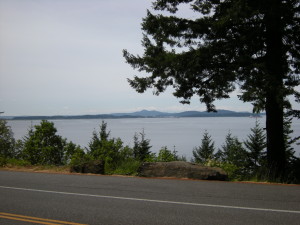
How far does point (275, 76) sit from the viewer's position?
10.7 meters

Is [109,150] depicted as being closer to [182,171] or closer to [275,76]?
[182,171]

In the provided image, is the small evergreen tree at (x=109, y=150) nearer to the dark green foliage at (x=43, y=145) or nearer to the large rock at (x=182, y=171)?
the large rock at (x=182, y=171)

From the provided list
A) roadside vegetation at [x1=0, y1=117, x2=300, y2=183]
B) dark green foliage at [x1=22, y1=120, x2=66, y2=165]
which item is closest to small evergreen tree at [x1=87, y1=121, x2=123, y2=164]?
roadside vegetation at [x1=0, y1=117, x2=300, y2=183]

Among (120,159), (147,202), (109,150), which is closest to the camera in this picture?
(147,202)

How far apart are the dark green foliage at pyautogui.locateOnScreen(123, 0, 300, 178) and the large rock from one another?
2251mm

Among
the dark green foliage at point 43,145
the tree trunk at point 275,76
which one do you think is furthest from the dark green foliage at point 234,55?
the dark green foliage at point 43,145

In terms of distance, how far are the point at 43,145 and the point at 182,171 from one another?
1207 inches

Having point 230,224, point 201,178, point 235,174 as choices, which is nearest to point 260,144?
point 235,174

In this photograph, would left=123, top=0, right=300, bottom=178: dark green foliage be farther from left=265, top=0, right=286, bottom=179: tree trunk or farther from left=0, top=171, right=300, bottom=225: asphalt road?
left=0, top=171, right=300, bottom=225: asphalt road

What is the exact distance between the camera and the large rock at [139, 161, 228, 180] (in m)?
10.7

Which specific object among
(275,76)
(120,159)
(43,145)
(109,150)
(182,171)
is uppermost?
(275,76)

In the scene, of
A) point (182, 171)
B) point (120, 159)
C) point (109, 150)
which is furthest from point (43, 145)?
point (182, 171)

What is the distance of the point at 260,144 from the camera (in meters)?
33.7

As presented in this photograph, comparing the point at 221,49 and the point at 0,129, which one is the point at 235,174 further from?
the point at 0,129
